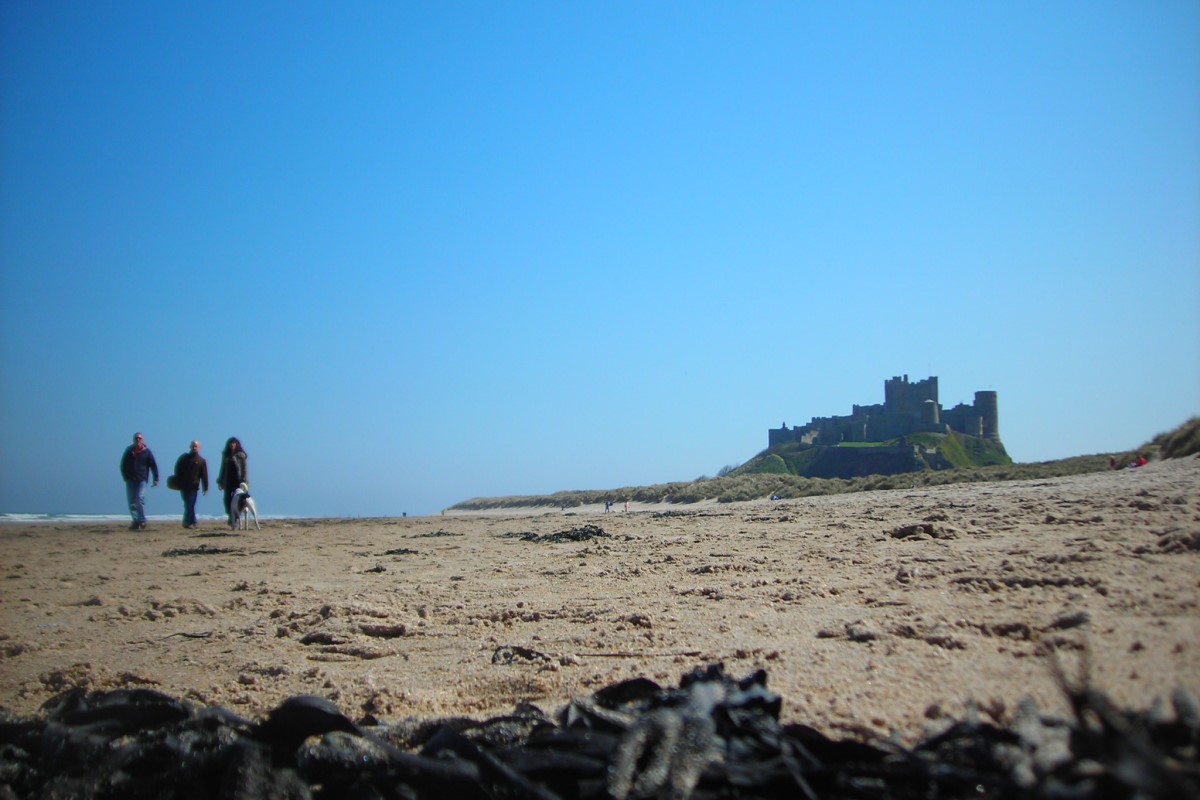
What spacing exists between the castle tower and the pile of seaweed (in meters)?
70.4

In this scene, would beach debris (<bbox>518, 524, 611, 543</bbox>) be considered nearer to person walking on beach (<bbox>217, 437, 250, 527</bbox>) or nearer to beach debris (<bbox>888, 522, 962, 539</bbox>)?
beach debris (<bbox>888, 522, 962, 539</bbox>)

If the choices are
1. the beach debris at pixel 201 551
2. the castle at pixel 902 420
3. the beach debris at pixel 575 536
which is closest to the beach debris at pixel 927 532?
the beach debris at pixel 575 536

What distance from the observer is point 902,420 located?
64.8 metres

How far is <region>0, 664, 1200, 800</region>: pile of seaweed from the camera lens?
1742 mm

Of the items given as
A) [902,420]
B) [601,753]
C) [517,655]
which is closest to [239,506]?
[517,655]

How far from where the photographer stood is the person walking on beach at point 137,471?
46.4 ft

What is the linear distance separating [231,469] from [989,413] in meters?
64.1

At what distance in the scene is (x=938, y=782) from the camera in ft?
6.25

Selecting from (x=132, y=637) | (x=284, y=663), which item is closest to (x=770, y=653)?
(x=284, y=663)

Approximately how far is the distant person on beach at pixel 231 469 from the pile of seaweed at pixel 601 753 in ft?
39.4

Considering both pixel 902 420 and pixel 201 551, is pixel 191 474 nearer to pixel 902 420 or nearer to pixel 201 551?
pixel 201 551

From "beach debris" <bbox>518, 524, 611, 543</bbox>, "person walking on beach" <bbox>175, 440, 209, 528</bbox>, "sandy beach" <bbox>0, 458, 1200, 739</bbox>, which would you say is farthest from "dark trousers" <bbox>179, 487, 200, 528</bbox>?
"beach debris" <bbox>518, 524, 611, 543</bbox>

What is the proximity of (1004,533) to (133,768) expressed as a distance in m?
5.11

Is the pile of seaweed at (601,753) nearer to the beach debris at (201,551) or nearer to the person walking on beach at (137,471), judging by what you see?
the beach debris at (201,551)
